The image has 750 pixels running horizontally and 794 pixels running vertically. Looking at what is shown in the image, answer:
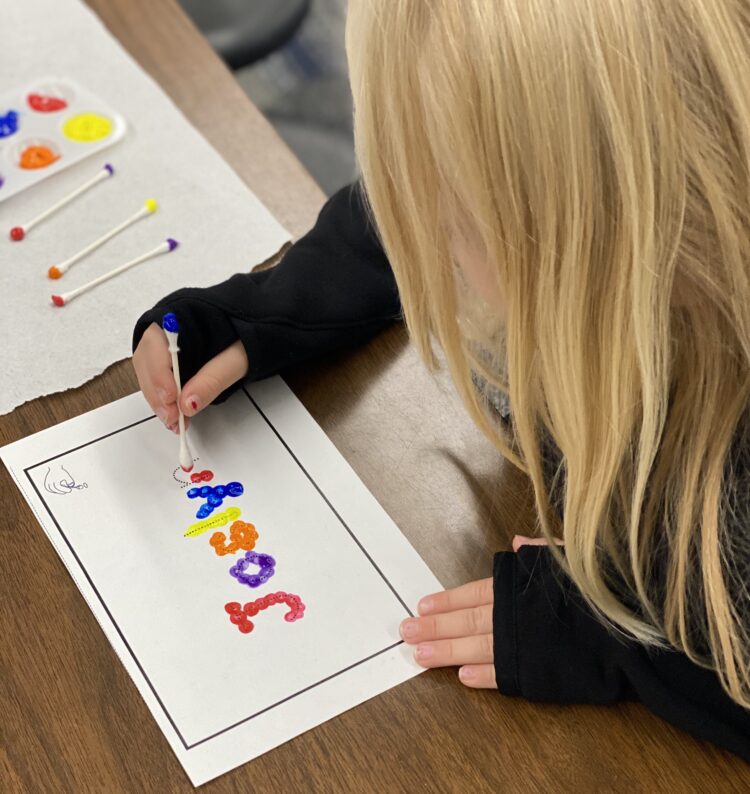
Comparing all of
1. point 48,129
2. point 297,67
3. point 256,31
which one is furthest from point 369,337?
point 297,67

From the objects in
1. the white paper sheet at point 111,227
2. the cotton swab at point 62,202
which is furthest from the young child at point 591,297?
the cotton swab at point 62,202

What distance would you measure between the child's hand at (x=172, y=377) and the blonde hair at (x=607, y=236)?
6.4 inches

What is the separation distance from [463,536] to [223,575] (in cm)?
16

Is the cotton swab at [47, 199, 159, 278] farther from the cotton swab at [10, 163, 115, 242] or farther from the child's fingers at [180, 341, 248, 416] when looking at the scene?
the child's fingers at [180, 341, 248, 416]

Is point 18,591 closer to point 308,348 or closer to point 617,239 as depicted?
point 308,348

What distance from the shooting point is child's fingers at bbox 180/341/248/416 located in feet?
2.68

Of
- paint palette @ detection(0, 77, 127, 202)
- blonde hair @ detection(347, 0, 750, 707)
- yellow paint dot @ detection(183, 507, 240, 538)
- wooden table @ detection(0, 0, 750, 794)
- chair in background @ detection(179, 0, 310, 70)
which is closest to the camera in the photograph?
blonde hair @ detection(347, 0, 750, 707)

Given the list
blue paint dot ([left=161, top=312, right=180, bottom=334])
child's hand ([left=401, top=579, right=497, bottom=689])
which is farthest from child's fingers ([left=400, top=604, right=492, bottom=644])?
blue paint dot ([left=161, top=312, right=180, bottom=334])

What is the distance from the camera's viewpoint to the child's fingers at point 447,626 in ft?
2.33

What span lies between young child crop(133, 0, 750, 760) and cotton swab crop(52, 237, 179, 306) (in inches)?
6.6

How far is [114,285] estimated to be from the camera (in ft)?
3.03

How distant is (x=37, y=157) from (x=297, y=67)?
100cm

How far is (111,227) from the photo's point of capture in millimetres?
964

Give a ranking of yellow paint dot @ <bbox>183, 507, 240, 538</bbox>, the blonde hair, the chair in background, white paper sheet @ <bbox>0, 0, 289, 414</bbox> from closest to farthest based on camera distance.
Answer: the blonde hair
yellow paint dot @ <bbox>183, 507, 240, 538</bbox>
white paper sheet @ <bbox>0, 0, 289, 414</bbox>
the chair in background
